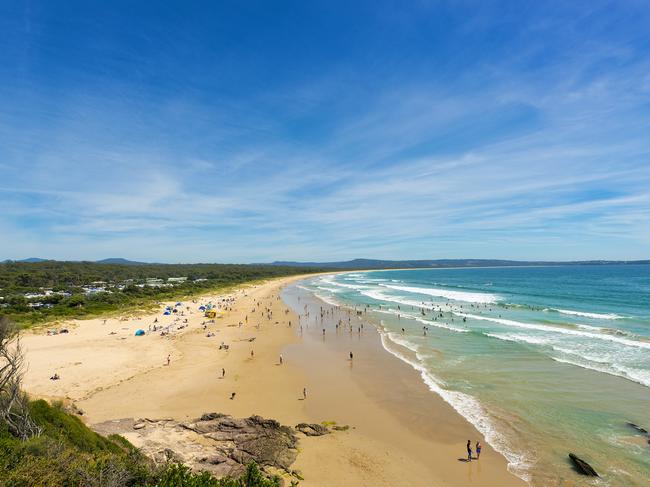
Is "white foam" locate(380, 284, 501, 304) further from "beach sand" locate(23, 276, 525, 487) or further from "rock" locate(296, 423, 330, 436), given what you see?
"rock" locate(296, 423, 330, 436)

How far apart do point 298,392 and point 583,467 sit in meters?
14.6

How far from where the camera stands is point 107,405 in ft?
67.0

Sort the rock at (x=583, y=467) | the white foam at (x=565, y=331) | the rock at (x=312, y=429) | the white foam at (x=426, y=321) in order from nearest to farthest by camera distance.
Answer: the rock at (x=583, y=467)
the rock at (x=312, y=429)
the white foam at (x=565, y=331)
the white foam at (x=426, y=321)

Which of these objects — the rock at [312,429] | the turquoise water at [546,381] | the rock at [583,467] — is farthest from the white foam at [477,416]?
the rock at [312,429]

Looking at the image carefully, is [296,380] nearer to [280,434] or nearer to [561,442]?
[280,434]

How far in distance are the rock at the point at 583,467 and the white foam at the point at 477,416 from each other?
1705 mm

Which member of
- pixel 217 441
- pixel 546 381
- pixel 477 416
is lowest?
pixel 477 416

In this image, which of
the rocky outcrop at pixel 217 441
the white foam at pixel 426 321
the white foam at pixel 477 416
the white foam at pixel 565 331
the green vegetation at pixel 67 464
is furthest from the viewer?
the white foam at pixel 426 321

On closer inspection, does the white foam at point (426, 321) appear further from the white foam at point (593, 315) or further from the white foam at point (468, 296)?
the white foam at point (468, 296)

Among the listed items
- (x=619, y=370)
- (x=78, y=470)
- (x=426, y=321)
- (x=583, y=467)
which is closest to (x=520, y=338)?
(x=619, y=370)

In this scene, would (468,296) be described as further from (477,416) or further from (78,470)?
(78,470)

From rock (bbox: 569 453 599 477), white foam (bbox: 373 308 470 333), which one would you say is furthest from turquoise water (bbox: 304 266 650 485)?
rock (bbox: 569 453 599 477)

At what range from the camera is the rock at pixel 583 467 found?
14094mm

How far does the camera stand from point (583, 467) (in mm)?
14320
